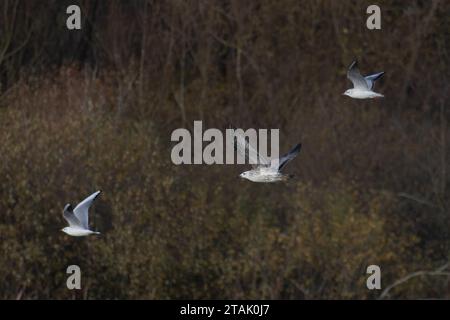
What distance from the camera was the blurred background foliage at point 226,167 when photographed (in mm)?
22766

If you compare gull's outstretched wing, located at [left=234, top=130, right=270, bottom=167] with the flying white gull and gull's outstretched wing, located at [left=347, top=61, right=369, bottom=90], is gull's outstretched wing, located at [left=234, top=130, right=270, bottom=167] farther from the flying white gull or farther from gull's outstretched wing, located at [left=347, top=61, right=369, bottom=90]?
gull's outstretched wing, located at [left=347, top=61, right=369, bottom=90]

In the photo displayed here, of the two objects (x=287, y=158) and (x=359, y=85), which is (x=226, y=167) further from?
(x=287, y=158)

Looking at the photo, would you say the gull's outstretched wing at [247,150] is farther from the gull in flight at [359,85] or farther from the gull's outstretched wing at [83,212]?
the gull's outstretched wing at [83,212]

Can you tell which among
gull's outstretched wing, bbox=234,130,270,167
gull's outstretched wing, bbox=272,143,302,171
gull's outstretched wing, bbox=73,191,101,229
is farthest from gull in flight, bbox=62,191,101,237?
gull's outstretched wing, bbox=272,143,302,171

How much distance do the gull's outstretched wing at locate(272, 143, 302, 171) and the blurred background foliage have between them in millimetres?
7532

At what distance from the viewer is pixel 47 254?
23000 mm

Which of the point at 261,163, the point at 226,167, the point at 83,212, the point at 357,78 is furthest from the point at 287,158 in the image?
the point at 226,167

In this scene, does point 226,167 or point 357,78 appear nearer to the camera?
point 357,78

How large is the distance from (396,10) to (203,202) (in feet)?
19.6

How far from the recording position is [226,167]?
24.1 metres

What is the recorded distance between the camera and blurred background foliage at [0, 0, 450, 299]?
22.8m

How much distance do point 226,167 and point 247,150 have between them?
375 inches

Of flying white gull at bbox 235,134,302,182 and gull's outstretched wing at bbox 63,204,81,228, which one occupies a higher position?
flying white gull at bbox 235,134,302,182
